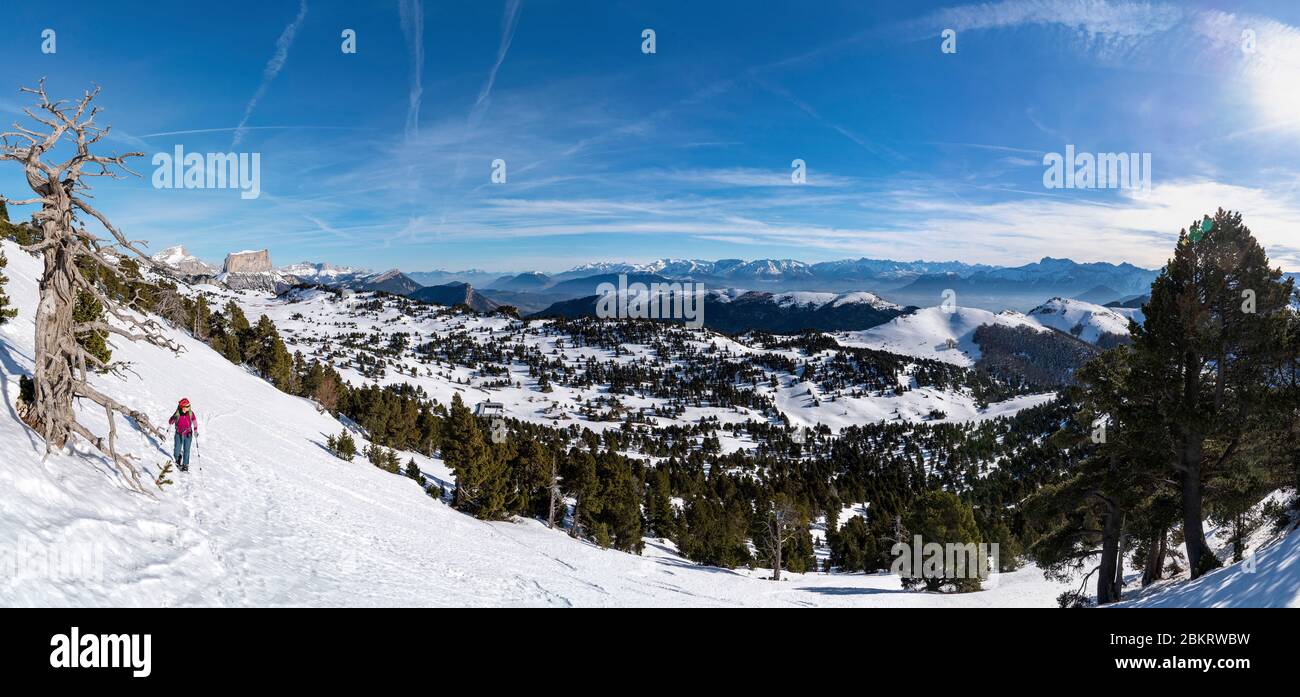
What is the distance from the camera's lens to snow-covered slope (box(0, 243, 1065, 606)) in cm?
839

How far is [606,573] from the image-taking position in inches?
970

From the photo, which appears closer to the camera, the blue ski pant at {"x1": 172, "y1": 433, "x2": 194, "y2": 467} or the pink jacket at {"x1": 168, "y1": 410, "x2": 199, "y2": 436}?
the pink jacket at {"x1": 168, "y1": 410, "x2": 199, "y2": 436}

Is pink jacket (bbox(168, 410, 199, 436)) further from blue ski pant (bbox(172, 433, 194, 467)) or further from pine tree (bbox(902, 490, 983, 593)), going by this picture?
pine tree (bbox(902, 490, 983, 593))

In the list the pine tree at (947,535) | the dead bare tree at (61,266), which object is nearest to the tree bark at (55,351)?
the dead bare tree at (61,266)

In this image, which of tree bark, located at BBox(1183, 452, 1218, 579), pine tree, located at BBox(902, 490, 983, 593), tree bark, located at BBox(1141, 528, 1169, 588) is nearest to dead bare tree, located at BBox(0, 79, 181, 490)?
tree bark, located at BBox(1183, 452, 1218, 579)

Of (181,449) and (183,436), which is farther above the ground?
(183,436)

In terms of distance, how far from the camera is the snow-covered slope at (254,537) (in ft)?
27.5

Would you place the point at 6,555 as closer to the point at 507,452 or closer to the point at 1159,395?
the point at 1159,395

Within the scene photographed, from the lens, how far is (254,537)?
1292 centimetres

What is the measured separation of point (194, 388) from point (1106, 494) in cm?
4343

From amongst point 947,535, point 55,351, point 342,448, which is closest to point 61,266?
point 55,351

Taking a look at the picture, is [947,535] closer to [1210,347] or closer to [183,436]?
[1210,347]
